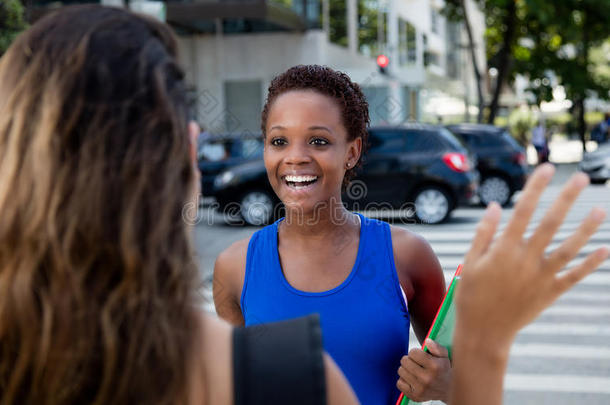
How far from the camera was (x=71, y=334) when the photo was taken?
0.99 m

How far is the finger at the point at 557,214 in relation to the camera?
40.4 inches

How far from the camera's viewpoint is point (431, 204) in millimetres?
12125

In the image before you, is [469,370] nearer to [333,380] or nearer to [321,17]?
[333,380]

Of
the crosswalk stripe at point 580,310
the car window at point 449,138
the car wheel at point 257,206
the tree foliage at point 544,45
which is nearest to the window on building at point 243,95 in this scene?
the tree foliage at point 544,45

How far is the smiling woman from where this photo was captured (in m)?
1.92

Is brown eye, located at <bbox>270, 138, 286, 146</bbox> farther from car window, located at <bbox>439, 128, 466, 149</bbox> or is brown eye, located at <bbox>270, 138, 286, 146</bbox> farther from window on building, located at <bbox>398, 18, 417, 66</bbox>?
window on building, located at <bbox>398, 18, 417, 66</bbox>

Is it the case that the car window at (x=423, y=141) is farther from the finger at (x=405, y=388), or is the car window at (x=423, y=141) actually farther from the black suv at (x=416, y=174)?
the finger at (x=405, y=388)

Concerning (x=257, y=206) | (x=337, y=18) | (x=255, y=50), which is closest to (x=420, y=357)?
(x=257, y=206)

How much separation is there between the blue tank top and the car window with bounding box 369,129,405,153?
993cm

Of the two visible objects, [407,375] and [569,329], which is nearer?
[407,375]

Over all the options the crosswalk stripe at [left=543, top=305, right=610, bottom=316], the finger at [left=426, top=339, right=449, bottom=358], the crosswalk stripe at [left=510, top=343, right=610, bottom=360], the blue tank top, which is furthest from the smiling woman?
the crosswalk stripe at [left=543, top=305, right=610, bottom=316]

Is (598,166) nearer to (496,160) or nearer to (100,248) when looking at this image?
(496,160)

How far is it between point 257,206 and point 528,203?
1140 centimetres

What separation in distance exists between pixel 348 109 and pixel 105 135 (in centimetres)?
121
